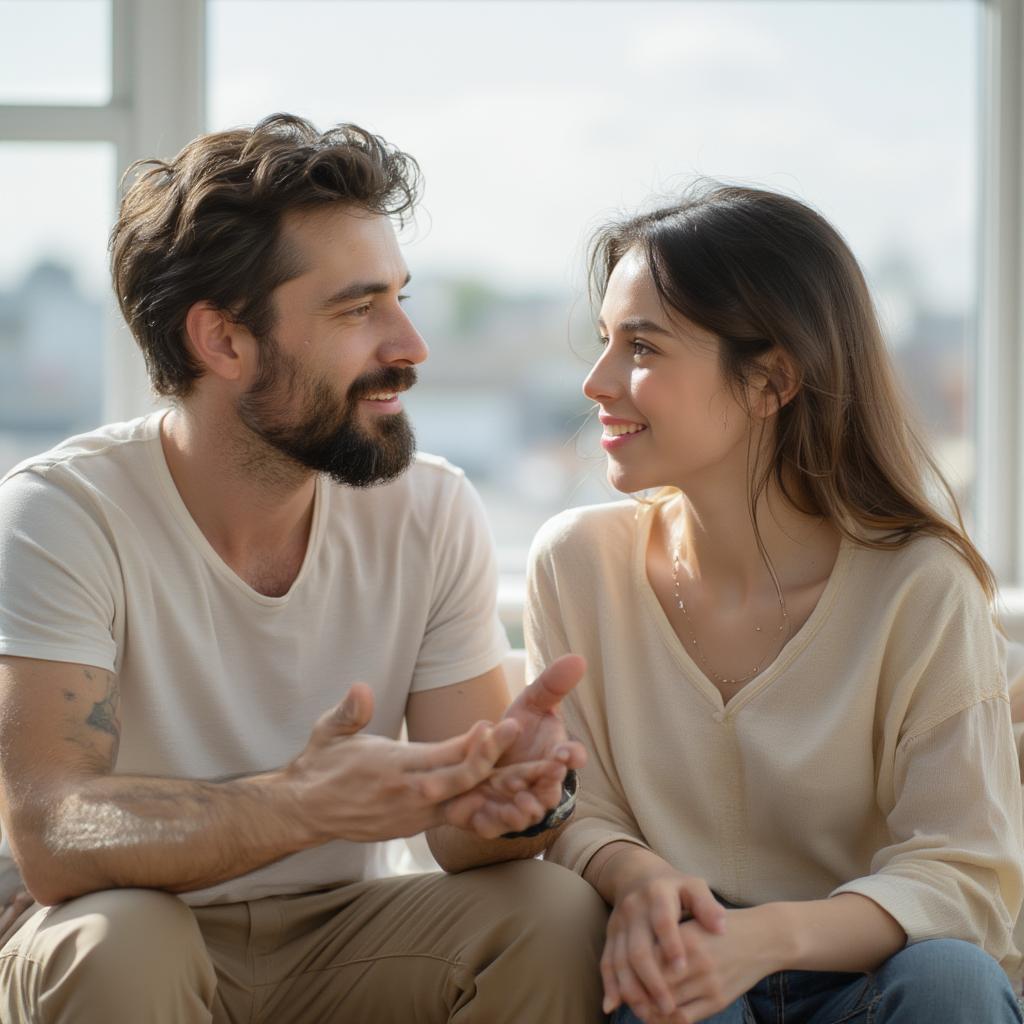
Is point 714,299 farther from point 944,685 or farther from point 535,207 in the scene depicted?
point 535,207

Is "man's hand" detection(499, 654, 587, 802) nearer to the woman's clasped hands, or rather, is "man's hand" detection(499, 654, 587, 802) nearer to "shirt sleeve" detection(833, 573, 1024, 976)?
the woman's clasped hands

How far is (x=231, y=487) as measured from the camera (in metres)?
1.83

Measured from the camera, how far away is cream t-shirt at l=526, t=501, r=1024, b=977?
1548 mm

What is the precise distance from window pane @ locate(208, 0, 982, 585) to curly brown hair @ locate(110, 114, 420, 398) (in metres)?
0.98

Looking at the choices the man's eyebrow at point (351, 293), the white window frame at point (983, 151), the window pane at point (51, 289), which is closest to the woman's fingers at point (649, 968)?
the man's eyebrow at point (351, 293)

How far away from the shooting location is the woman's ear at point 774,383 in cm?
172

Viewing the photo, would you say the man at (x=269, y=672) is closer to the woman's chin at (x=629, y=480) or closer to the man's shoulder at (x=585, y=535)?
the man's shoulder at (x=585, y=535)

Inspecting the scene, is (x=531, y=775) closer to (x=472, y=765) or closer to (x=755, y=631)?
(x=472, y=765)

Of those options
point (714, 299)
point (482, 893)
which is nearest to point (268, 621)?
point (482, 893)

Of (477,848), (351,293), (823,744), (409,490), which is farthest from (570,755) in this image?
(351,293)

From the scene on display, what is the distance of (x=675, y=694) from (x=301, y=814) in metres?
0.56

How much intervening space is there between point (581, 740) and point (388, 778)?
0.47 metres

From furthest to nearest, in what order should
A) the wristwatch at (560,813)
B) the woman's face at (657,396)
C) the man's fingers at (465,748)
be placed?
the woman's face at (657,396) → the wristwatch at (560,813) → the man's fingers at (465,748)

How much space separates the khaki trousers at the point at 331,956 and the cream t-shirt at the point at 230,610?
0.09 m
